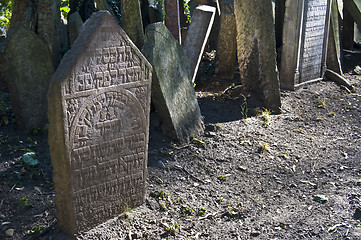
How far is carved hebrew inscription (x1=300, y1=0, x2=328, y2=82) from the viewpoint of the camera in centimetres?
729

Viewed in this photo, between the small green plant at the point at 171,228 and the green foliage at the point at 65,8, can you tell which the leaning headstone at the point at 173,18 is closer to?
the green foliage at the point at 65,8

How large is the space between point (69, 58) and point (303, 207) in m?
2.43

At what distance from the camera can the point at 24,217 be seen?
3.80 metres

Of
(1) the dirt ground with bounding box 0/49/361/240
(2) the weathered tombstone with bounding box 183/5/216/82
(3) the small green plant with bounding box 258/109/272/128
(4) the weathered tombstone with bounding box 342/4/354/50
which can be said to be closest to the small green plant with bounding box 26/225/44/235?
(1) the dirt ground with bounding box 0/49/361/240

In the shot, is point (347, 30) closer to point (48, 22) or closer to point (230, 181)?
point (230, 181)

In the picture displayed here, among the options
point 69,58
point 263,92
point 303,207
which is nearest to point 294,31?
point 263,92

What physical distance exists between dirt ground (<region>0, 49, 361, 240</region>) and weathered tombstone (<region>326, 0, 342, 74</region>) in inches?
79.1

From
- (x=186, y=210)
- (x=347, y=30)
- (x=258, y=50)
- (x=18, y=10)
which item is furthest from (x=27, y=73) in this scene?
(x=347, y=30)

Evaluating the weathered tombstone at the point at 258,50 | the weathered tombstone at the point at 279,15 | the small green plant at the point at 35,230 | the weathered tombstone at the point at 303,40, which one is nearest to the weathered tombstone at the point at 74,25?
the weathered tombstone at the point at 258,50

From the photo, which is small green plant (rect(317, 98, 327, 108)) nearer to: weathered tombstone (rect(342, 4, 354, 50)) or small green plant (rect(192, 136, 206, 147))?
small green plant (rect(192, 136, 206, 147))

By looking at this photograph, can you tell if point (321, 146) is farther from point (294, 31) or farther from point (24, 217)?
point (24, 217)

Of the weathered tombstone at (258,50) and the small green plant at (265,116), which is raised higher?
the weathered tombstone at (258,50)

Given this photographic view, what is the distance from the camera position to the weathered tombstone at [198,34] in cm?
675

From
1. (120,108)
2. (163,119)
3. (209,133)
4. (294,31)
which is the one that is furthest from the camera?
(294,31)
